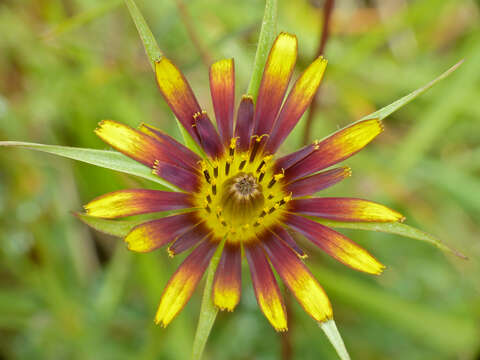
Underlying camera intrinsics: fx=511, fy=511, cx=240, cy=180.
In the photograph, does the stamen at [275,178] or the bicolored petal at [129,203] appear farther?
the stamen at [275,178]

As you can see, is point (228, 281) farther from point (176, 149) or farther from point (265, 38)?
point (265, 38)

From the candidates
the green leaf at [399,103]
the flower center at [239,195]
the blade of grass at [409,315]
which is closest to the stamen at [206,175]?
the flower center at [239,195]

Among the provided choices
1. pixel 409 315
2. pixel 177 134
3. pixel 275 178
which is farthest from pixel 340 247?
pixel 177 134

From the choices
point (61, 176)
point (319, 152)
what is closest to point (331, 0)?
point (319, 152)

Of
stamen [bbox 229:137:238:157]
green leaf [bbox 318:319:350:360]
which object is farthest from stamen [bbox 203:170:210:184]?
green leaf [bbox 318:319:350:360]

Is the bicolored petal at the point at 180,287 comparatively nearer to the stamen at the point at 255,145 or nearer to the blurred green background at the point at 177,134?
the stamen at the point at 255,145

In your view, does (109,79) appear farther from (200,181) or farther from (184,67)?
(200,181)
